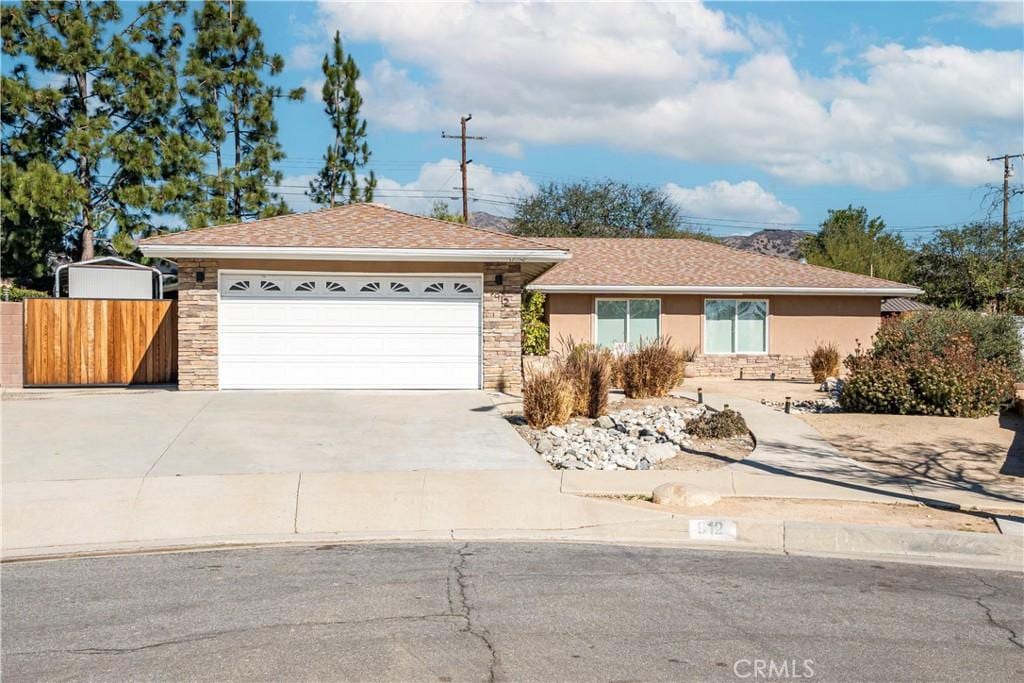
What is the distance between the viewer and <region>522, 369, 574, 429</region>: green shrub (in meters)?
14.5

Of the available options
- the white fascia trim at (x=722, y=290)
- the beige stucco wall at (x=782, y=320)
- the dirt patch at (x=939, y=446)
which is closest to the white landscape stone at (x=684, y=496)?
the dirt patch at (x=939, y=446)

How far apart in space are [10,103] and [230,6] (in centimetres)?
870

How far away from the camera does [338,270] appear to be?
18062 mm

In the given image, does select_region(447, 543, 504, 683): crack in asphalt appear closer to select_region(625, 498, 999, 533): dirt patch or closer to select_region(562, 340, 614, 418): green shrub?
select_region(625, 498, 999, 533): dirt patch

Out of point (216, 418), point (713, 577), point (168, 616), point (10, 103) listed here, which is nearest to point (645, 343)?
point (216, 418)

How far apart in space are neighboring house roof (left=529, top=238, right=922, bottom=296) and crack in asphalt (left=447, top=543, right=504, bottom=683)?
54.5ft

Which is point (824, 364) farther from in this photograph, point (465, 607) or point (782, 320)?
point (465, 607)

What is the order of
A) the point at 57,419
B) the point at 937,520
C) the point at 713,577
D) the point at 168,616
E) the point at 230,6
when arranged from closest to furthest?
the point at 168,616, the point at 713,577, the point at 937,520, the point at 57,419, the point at 230,6

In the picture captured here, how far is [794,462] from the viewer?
1269 centimetres

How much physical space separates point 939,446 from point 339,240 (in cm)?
1110

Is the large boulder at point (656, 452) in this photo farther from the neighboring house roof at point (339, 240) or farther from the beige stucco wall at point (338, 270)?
the neighboring house roof at point (339, 240)

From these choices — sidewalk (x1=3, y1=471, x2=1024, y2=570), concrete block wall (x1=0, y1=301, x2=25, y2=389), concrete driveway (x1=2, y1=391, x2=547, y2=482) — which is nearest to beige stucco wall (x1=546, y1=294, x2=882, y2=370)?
concrete driveway (x1=2, y1=391, x2=547, y2=482)

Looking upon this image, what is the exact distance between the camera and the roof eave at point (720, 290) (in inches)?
1002

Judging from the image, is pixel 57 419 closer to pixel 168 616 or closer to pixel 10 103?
pixel 168 616
